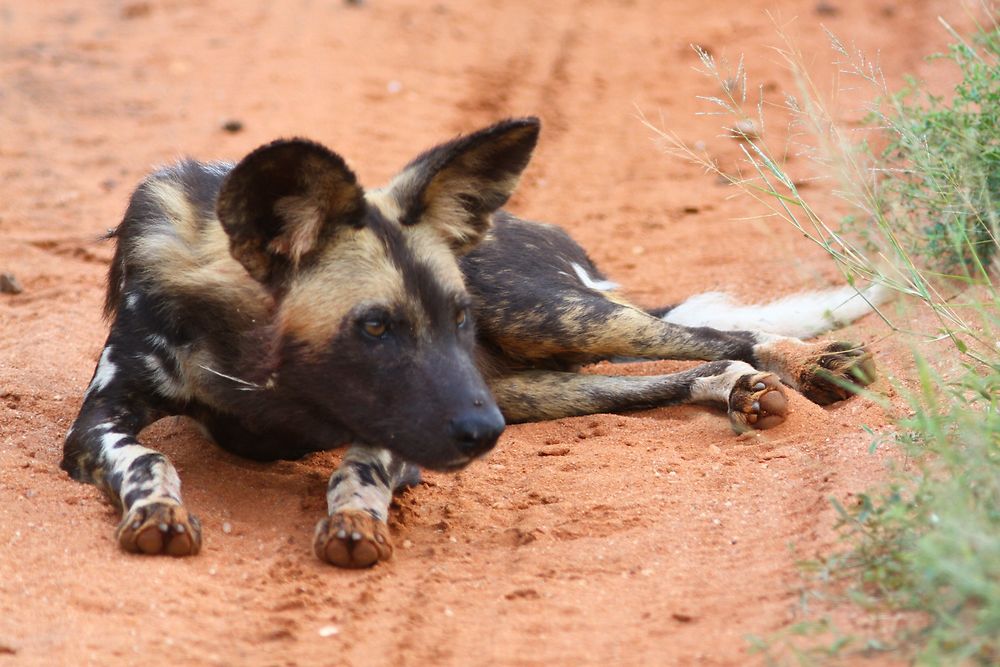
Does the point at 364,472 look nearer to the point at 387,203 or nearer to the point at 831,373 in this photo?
the point at 387,203

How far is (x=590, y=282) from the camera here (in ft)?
14.1

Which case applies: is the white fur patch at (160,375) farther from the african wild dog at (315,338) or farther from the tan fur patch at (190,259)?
the tan fur patch at (190,259)

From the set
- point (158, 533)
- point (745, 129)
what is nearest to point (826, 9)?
point (745, 129)

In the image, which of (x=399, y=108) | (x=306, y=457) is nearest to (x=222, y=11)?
(x=399, y=108)

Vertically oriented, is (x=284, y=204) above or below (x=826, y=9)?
above

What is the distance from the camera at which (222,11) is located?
9672 mm

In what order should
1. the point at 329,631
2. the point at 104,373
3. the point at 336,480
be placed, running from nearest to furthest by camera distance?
the point at 329,631 → the point at 336,480 → the point at 104,373

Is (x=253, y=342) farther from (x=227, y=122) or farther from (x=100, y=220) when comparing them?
(x=227, y=122)

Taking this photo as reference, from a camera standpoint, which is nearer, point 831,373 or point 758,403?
point 758,403

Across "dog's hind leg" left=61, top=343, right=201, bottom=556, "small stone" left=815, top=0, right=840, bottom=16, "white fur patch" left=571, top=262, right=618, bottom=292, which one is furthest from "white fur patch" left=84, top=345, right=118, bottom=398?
"small stone" left=815, top=0, right=840, bottom=16

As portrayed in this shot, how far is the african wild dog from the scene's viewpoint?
9.43 feet

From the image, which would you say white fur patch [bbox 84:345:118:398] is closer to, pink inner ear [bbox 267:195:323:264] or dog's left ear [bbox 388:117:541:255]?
pink inner ear [bbox 267:195:323:264]

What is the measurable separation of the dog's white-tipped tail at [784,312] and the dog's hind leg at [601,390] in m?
0.43

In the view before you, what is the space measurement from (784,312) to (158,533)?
8.35 ft
